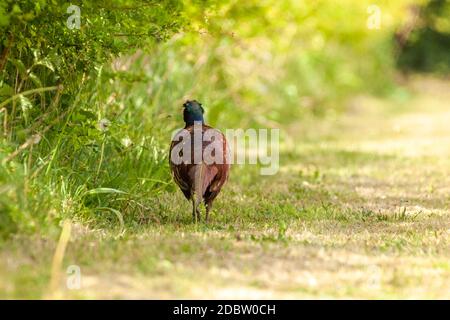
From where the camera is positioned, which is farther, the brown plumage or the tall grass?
the brown plumage

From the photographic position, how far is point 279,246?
5.41 metres

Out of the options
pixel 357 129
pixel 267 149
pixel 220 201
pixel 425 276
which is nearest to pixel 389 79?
pixel 357 129

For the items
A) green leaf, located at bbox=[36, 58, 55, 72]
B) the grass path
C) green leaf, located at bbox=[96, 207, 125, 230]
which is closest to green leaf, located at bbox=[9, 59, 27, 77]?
green leaf, located at bbox=[36, 58, 55, 72]

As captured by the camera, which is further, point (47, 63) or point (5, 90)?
point (47, 63)

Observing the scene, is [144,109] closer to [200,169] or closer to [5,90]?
[200,169]

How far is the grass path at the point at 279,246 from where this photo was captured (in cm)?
452

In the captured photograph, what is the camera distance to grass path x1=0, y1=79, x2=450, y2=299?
4520mm

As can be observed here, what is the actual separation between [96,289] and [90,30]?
94.0 inches

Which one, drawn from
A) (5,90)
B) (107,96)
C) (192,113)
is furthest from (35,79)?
(107,96)

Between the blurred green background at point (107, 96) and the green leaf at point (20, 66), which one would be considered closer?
the blurred green background at point (107, 96)

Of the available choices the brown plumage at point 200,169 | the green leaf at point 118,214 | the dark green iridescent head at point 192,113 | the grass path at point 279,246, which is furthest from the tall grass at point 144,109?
the dark green iridescent head at point 192,113

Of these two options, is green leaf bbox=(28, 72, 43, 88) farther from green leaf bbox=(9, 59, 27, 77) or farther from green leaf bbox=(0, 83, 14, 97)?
green leaf bbox=(0, 83, 14, 97)

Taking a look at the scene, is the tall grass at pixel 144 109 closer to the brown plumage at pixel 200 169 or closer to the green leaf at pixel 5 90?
the green leaf at pixel 5 90

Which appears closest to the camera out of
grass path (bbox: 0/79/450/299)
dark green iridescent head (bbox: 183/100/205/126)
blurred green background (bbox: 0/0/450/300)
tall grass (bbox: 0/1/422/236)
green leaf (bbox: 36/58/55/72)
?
grass path (bbox: 0/79/450/299)
